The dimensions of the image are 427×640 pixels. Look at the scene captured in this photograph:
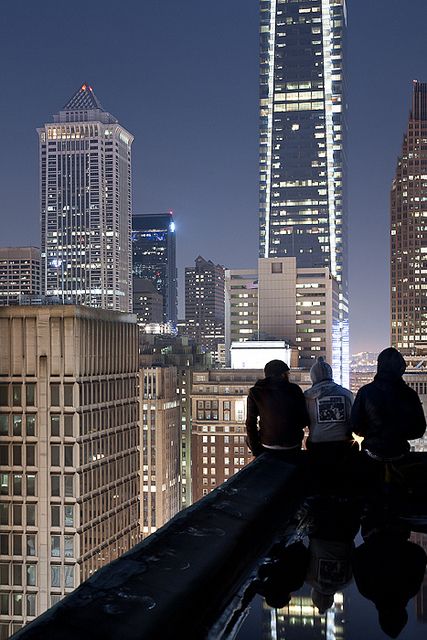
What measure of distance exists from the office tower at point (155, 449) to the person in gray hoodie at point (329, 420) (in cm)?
11638

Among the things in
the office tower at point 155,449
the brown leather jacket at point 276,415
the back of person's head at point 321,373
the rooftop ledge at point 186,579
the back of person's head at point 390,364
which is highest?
the back of person's head at point 390,364

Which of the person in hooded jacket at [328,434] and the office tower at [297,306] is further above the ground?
the office tower at [297,306]

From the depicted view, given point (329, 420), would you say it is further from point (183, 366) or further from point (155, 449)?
point (183, 366)

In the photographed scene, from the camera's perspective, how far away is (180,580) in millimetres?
4418

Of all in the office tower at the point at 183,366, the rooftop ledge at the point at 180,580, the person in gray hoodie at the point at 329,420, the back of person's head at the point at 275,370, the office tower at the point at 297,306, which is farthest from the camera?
the office tower at the point at 297,306

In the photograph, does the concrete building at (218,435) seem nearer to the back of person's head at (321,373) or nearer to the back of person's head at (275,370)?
the back of person's head at (321,373)

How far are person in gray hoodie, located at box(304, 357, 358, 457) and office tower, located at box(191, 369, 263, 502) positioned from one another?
11213 centimetres

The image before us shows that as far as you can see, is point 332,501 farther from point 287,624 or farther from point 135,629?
point 135,629

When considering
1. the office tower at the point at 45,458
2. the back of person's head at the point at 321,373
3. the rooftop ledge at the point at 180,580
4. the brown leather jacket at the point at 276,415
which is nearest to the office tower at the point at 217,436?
the office tower at the point at 45,458

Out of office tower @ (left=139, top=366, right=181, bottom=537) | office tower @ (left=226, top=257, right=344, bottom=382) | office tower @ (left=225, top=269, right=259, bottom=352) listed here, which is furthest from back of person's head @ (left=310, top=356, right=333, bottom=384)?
office tower @ (left=225, top=269, right=259, bottom=352)

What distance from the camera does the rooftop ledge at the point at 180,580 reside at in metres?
3.63

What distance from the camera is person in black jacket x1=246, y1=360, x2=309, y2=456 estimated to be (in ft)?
32.2

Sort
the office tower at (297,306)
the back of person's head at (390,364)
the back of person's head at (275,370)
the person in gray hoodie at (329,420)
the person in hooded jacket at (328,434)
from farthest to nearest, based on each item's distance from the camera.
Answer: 1. the office tower at (297,306)
2. the back of person's head at (275,370)
3. the person in gray hoodie at (329,420)
4. the person in hooded jacket at (328,434)
5. the back of person's head at (390,364)

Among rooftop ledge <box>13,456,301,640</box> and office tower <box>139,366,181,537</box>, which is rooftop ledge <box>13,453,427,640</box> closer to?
Answer: rooftop ledge <box>13,456,301,640</box>
